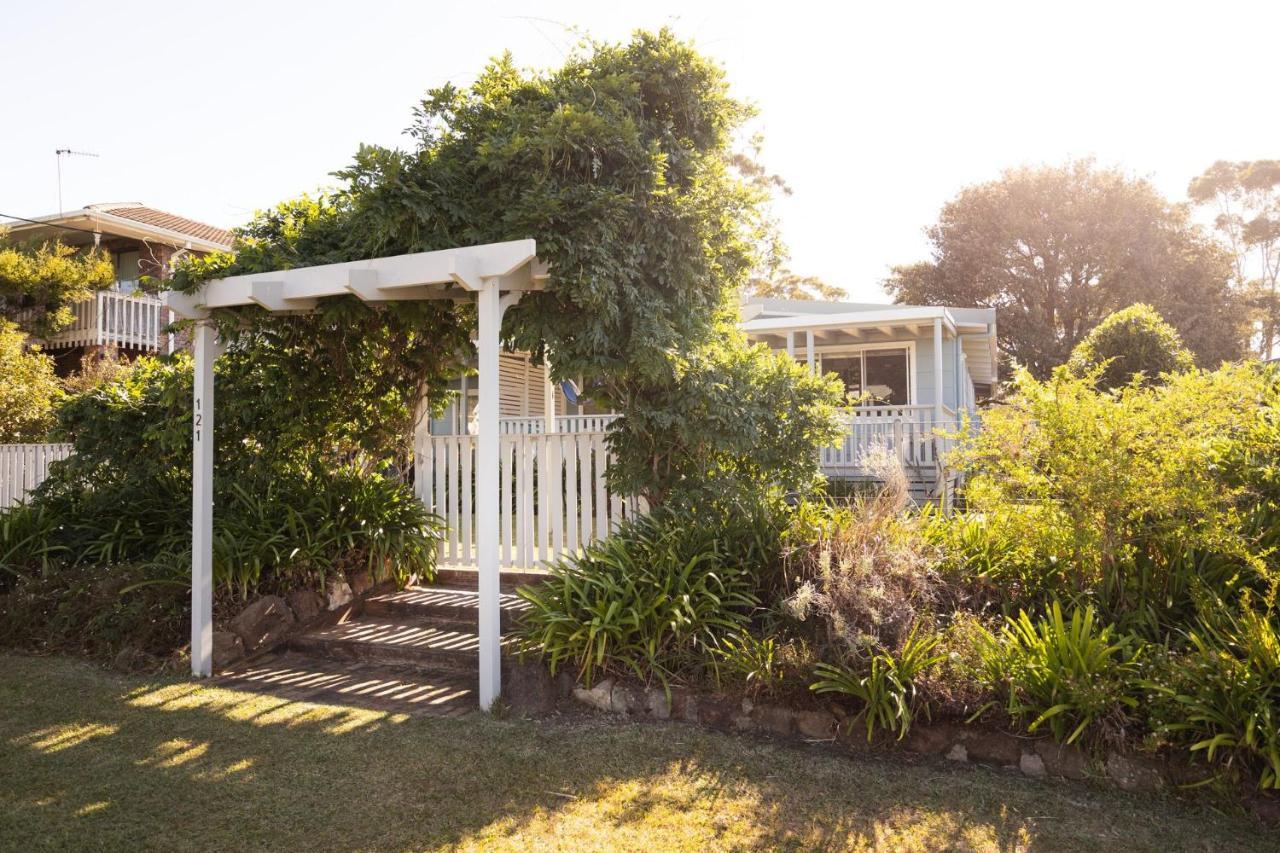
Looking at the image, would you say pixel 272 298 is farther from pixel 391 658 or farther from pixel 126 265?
pixel 126 265

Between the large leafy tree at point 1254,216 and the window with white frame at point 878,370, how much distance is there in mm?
22363

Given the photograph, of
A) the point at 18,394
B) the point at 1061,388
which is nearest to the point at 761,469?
the point at 1061,388

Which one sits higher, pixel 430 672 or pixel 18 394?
pixel 18 394

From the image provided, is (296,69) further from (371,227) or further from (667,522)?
(667,522)

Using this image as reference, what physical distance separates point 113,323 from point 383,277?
1521 cm

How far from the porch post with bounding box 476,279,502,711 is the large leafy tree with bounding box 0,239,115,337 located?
1552cm

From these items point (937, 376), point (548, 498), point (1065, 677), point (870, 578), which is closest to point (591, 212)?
point (548, 498)

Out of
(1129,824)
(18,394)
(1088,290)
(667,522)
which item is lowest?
(1129,824)

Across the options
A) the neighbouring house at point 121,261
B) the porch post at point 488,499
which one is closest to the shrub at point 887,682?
the porch post at point 488,499

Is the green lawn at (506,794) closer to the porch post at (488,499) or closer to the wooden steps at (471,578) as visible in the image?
the porch post at (488,499)

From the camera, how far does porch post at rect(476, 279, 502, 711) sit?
5184mm

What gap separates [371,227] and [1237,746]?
5.65 meters

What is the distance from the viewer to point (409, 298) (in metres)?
5.79

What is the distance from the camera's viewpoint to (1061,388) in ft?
16.2
